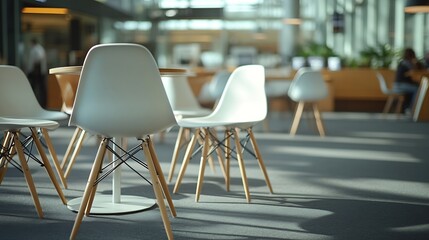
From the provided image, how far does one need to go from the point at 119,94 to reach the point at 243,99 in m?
1.23

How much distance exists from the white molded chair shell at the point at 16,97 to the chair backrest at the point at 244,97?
105 cm

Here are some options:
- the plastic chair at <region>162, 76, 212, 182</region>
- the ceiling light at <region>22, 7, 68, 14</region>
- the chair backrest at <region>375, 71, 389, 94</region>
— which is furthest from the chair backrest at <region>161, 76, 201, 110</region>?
the chair backrest at <region>375, 71, 389, 94</region>

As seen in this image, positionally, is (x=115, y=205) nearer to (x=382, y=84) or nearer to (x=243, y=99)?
(x=243, y=99)

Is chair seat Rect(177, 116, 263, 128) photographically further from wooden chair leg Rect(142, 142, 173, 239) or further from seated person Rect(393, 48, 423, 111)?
seated person Rect(393, 48, 423, 111)

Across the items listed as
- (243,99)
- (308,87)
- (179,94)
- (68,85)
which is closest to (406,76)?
(308,87)

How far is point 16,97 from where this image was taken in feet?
12.1

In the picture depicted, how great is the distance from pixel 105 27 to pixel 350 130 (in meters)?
5.98

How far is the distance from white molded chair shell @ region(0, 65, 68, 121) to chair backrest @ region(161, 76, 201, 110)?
3.85 feet

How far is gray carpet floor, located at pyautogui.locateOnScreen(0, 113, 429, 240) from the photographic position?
2809 millimetres

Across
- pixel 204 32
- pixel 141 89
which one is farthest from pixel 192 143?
pixel 204 32

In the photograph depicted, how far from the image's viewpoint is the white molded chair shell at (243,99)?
3697 mm

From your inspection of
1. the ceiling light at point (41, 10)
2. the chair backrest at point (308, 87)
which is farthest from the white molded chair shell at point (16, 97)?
Answer: the ceiling light at point (41, 10)

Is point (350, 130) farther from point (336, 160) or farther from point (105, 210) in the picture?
point (105, 210)

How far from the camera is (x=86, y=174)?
173 inches
